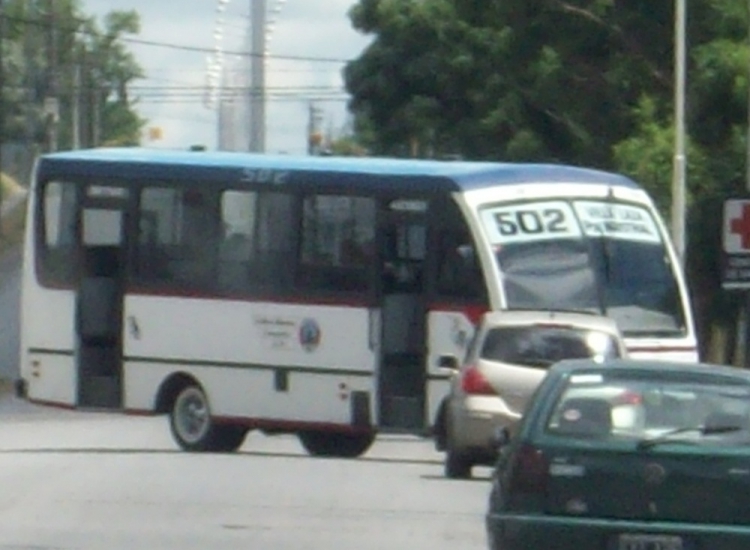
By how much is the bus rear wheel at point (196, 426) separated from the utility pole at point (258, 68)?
30.9 meters

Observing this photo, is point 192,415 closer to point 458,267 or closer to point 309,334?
point 309,334

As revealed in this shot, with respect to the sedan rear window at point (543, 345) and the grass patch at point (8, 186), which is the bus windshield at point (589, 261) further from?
the grass patch at point (8, 186)

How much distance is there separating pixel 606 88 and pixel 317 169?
20.2 metres

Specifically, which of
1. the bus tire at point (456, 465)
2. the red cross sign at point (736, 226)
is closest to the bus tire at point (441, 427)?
the bus tire at point (456, 465)

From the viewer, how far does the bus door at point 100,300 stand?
29.8m

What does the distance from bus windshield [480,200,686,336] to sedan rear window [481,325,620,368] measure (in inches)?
89.1

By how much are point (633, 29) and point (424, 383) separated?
20485 mm

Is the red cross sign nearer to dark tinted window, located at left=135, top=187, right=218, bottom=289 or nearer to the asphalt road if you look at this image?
the asphalt road

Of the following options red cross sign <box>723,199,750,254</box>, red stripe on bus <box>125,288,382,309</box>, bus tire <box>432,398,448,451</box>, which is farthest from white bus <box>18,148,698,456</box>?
red cross sign <box>723,199,750,254</box>

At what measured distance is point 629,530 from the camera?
579 inches

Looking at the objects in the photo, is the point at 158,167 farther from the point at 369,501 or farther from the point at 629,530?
the point at 629,530

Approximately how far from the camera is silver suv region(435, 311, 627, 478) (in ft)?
80.1

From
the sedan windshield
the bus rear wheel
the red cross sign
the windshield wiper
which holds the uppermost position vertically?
the red cross sign

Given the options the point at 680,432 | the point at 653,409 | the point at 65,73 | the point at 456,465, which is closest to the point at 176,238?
the point at 456,465
